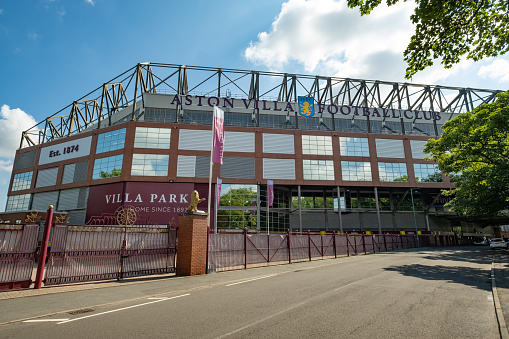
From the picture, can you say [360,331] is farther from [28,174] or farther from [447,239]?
[28,174]

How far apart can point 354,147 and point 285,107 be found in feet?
44.8

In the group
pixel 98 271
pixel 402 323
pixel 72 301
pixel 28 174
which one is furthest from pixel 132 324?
pixel 28 174

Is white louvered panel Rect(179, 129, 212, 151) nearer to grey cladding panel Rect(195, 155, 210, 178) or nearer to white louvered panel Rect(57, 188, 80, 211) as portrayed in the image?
grey cladding panel Rect(195, 155, 210, 178)

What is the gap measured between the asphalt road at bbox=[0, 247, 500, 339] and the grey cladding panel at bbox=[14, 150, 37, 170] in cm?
5590

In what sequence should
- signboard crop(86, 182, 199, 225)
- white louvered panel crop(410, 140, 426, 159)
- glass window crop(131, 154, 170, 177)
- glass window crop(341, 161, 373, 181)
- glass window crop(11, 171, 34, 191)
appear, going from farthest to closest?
glass window crop(11, 171, 34, 191)
white louvered panel crop(410, 140, 426, 159)
glass window crop(341, 161, 373, 181)
glass window crop(131, 154, 170, 177)
signboard crop(86, 182, 199, 225)

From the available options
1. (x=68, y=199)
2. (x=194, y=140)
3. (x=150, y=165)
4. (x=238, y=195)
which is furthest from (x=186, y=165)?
(x=68, y=199)

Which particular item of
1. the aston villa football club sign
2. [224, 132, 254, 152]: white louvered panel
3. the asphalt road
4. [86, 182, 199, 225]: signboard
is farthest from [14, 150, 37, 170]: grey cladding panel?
the asphalt road

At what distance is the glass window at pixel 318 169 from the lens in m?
46.0

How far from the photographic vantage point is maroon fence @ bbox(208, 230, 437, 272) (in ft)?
53.4

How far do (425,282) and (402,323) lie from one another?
6.61 meters

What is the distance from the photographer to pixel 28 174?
52.4 metres

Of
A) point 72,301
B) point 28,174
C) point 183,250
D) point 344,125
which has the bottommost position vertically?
point 72,301

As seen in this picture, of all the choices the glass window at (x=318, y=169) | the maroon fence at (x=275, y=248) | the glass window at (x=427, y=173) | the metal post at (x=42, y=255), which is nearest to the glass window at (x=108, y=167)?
the glass window at (x=318, y=169)

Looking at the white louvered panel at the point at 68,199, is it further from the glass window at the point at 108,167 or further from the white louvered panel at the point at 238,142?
the white louvered panel at the point at 238,142
